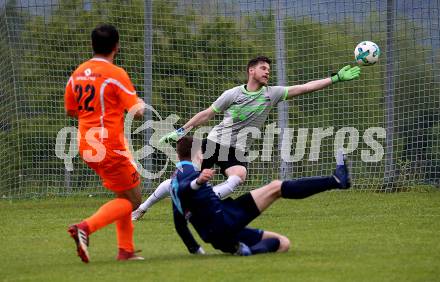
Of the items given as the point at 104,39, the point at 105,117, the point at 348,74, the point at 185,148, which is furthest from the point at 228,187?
the point at 104,39

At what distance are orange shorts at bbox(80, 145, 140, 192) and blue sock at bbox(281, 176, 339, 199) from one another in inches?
51.0

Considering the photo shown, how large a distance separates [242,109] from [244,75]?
5.43 metres

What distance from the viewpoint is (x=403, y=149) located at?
15.2 metres

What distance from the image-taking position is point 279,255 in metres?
7.55

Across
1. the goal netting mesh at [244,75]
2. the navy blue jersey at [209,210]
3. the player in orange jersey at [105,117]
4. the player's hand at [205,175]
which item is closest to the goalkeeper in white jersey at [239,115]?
the navy blue jersey at [209,210]

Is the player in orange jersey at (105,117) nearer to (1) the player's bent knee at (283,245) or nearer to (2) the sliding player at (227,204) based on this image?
(2) the sliding player at (227,204)

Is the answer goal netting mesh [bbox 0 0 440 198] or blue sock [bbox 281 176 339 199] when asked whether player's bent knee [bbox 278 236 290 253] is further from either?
goal netting mesh [bbox 0 0 440 198]

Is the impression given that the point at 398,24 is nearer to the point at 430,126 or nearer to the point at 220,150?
the point at 430,126

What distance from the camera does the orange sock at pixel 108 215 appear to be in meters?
7.43

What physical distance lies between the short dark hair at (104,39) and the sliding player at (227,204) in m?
1.00

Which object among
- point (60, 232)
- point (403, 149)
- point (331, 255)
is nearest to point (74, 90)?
point (331, 255)

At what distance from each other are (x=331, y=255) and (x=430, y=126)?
25.9ft

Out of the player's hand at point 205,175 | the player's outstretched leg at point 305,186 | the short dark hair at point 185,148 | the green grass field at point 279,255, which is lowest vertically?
the green grass field at point 279,255

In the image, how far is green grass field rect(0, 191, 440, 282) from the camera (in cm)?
658
